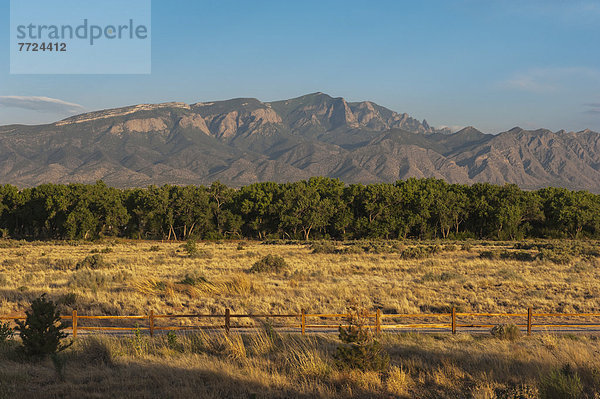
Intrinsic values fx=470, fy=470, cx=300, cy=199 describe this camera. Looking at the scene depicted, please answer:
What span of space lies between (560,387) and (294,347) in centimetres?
677

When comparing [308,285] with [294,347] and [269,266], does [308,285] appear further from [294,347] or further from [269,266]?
[294,347]

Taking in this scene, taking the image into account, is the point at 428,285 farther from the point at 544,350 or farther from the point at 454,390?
the point at 454,390

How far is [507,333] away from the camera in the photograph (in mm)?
15500

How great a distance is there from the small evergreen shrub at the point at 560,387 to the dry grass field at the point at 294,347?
65 mm

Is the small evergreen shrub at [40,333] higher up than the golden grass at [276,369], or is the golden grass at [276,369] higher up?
the small evergreen shrub at [40,333]

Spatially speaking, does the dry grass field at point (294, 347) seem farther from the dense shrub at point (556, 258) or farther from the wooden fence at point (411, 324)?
the dense shrub at point (556, 258)

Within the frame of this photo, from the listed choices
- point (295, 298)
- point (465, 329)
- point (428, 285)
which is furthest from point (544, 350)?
point (428, 285)

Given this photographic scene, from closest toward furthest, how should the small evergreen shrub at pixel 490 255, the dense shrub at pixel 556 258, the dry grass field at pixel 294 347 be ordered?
the dry grass field at pixel 294 347 → the dense shrub at pixel 556 258 → the small evergreen shrub at pixel 490 255

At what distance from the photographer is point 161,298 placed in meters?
22.3

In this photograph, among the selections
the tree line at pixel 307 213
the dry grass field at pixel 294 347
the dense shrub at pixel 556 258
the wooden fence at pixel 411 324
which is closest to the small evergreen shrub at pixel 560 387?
the dry grass field at pixel 294 347

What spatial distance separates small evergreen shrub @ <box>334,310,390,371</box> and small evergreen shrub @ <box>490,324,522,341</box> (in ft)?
18.4

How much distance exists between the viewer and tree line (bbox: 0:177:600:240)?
214 feet

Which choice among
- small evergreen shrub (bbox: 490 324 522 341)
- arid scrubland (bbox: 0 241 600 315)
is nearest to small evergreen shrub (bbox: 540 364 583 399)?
small evergreen shrub (bbox: 490 324 522 341)

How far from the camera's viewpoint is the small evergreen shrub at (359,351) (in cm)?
1170
